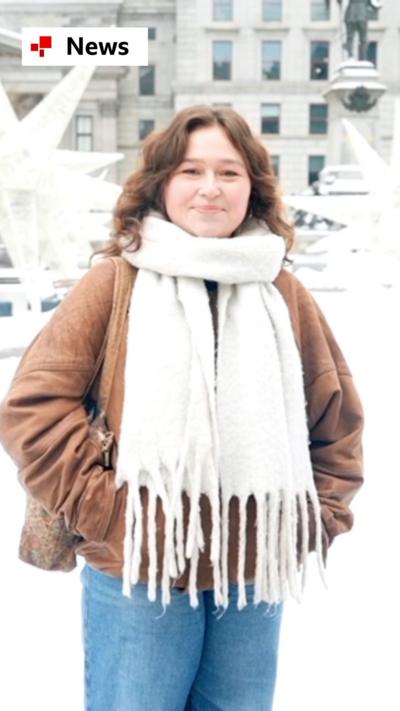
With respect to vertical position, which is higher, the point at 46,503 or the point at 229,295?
the point at 229,295

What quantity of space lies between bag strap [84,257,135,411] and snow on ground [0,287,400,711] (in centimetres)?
140

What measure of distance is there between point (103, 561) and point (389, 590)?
2098 mm

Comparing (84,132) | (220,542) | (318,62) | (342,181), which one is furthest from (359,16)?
(84,132)

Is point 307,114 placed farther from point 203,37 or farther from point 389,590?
point 389,590

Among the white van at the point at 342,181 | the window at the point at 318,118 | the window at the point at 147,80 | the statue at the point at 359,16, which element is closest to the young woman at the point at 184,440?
the white van at the point at 342,181

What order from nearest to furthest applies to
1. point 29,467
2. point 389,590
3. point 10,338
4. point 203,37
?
1. point 29,467
2. point 389,590
3. point 10,338
4. point 203,37

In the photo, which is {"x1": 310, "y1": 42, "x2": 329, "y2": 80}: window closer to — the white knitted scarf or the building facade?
the building facade

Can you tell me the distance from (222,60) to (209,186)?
156ft

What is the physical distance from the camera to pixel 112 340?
73.9 inches

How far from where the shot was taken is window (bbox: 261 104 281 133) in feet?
156

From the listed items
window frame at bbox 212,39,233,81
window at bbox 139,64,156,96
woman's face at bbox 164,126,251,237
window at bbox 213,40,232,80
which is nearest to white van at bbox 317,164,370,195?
woman's face at bbox 164,126,251,237

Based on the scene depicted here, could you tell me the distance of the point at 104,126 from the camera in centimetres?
4709

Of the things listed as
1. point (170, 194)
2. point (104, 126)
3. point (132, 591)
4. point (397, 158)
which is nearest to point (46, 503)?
point (132, 591)

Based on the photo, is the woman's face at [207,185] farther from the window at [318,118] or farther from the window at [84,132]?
the window at [84,132]
